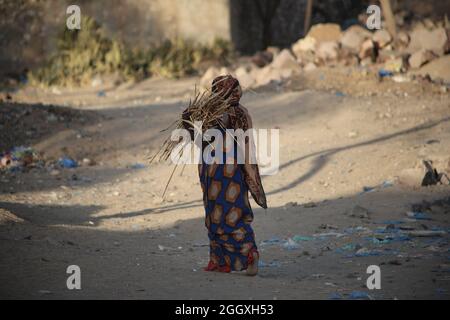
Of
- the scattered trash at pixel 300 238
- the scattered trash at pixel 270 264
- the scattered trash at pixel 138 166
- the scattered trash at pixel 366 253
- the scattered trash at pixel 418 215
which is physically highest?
the scattered trash at pixel 138 166

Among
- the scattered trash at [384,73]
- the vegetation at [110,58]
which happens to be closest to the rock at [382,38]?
the scattered trash at [384,73]

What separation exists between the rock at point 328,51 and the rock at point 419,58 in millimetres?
1370

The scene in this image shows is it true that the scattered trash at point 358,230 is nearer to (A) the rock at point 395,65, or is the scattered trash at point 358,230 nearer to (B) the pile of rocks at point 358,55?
(B) the pile of rocks at point 358,55

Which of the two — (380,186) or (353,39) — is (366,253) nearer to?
(380,186)

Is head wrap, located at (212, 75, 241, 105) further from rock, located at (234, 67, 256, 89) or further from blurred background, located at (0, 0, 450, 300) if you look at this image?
rock, located at (234, 67, 256, 89)

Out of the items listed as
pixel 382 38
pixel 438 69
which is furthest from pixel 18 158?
pixel 382 38

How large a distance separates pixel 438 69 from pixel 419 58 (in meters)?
0.37

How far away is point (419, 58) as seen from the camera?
13883 mm

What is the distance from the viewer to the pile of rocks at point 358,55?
13.9 metres

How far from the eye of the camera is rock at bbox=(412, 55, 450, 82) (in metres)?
13.6

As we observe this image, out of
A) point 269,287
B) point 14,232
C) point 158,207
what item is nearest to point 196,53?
point 158,207

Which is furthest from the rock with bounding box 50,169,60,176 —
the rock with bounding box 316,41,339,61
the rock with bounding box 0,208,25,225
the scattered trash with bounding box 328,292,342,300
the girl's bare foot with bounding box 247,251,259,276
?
the rock with bounding box 316,41,339,61

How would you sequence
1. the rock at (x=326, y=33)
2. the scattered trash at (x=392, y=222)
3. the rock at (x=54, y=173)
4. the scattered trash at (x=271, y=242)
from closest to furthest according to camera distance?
1. the scattered trash at (x=271, y=242)
2. the scattered trash at (x=392, y=222)
3. the rock at (x=54, y=173)
4. the rock at (x=326, y=33)

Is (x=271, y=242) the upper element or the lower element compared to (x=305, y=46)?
lower
